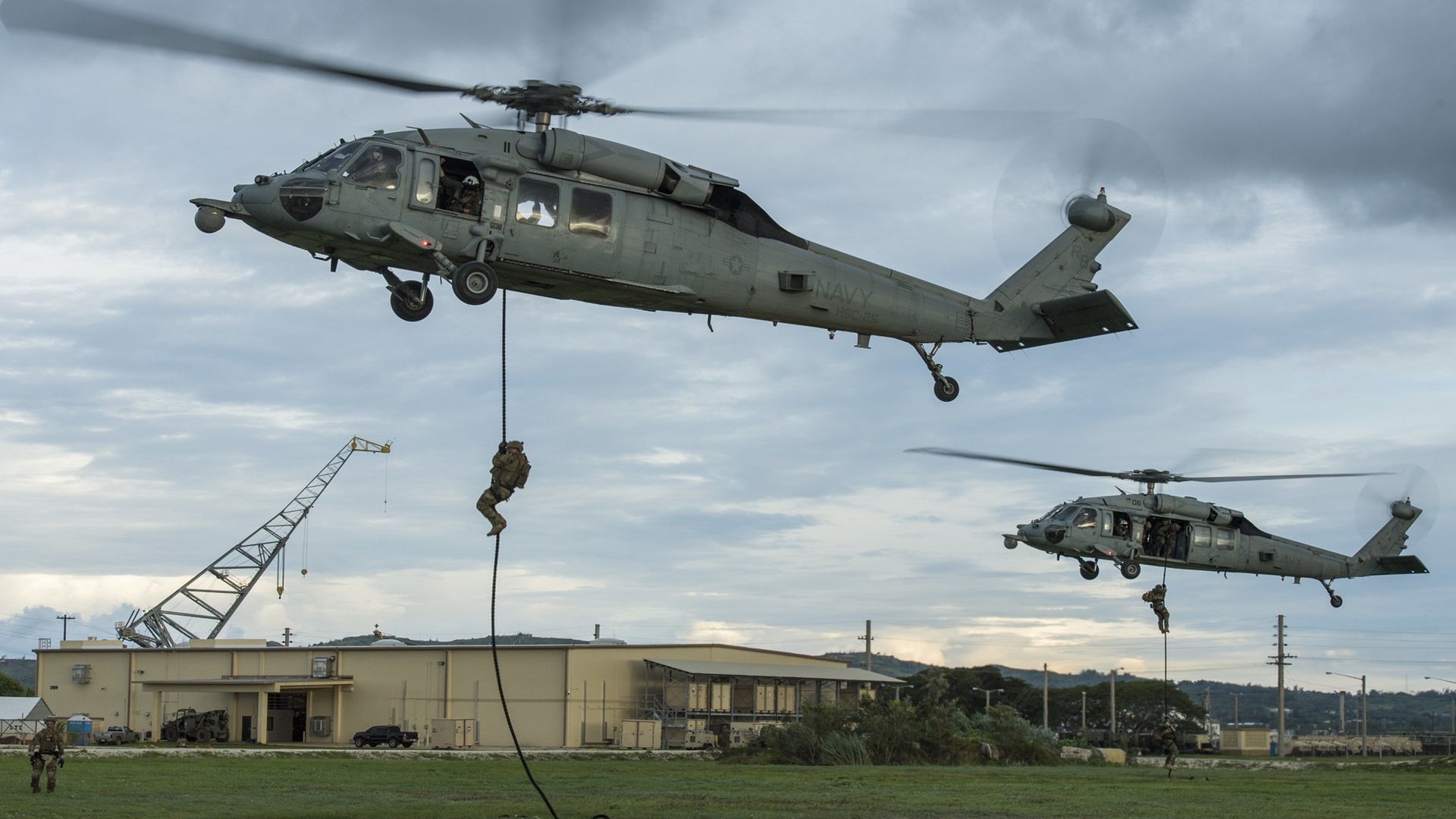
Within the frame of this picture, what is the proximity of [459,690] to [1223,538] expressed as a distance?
3618 cm

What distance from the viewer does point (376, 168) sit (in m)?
22.3

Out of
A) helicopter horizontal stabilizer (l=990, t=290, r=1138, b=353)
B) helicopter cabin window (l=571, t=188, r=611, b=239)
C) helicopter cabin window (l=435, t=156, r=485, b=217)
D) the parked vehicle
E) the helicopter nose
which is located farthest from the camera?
the parked vehicle

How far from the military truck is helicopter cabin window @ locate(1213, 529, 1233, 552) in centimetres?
4706

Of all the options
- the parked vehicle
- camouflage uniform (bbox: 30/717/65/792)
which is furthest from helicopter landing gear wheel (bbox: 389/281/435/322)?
the parked vehicle

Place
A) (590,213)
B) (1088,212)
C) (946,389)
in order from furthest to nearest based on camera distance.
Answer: (1088,212) → (946,389) → (590,213)

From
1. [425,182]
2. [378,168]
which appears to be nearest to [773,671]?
[425,182]

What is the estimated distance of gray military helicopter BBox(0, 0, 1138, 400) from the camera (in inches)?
861

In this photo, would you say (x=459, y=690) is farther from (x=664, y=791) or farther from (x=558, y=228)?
(x=558, y=228)

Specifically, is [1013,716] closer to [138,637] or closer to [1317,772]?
[1317,772]

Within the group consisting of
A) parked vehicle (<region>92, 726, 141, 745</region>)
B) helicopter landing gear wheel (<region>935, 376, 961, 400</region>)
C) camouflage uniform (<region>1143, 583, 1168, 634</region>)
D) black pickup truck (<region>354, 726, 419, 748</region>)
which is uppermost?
helicopter landing gear wheel (<region>935, 376, 961, 400</region>)

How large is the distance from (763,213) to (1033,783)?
62.4 feet

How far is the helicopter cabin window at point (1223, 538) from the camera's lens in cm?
4641

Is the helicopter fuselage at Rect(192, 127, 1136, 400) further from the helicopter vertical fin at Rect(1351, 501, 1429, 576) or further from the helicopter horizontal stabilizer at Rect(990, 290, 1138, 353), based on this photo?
the helicopter vertical fin at Rect(1351, 501, 1429, 576)

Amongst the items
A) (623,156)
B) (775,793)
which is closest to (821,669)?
(775,793)
